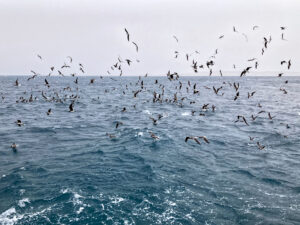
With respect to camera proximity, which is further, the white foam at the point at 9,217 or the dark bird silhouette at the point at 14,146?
the dark bird silhouette at the point at 14,146

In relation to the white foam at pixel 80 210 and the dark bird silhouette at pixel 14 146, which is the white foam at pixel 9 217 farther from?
the dark bird silhouette at pixel 14 146

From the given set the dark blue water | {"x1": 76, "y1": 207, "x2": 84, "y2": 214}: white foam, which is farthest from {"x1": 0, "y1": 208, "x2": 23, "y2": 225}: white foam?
{"x1": 76, "y1": 207, "x2": 84, "y2": 214}: white foam

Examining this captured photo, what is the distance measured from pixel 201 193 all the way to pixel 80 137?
18.8 m

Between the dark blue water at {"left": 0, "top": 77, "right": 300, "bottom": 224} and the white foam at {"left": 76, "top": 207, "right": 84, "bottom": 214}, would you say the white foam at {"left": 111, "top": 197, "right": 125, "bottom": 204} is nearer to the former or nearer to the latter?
the dark blue water at {"left": 0, "top": 77, "right": 300, "bottom": 224}

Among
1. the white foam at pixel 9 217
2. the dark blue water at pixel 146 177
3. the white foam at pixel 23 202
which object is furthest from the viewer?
the white foam at pixel 23 202

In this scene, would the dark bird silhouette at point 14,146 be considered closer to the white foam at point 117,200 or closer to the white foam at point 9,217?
the white foam at point 9,217

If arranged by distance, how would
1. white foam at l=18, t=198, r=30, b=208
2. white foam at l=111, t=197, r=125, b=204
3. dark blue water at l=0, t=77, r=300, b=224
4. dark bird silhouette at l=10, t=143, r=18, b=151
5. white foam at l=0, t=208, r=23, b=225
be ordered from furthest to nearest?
1. dark bird silhouette at l=10, t=143, r=18, b=151
2. white foam at l=111, t=197, r=125, b=204
3. white foam at l=18, t=198, r=30, b=208
4. dark blue water at l=0, t=77, r=300, b=224
5. white foam at l=0, t=208, r=23, b=225

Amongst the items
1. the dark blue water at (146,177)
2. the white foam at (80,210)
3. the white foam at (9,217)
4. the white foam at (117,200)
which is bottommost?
the white foam at (9,217)

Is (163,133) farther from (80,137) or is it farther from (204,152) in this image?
(80,137)

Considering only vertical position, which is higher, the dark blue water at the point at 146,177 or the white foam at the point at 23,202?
the dark blue water at the point at 146,177

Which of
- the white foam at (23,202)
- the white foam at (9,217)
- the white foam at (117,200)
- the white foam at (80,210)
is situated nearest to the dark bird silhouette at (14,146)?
the white foam at (23,202)

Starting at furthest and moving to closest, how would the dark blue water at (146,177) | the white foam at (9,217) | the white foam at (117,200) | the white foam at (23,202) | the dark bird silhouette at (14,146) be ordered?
the dark bird silhouette at (14,146) → the white foam at (117,200) → the white foam at (23,202) → the dark blue water at (146,177) → the white foam at (9,217)

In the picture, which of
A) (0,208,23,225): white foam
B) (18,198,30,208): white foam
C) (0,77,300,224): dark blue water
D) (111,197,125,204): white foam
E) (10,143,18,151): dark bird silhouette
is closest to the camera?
(0,208,23,225): white foam

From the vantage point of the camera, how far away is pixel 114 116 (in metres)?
47.4
